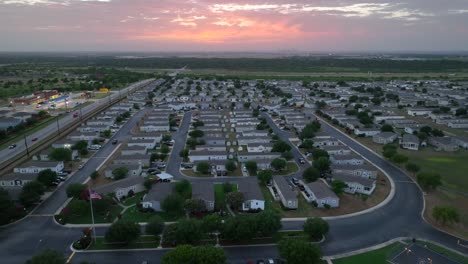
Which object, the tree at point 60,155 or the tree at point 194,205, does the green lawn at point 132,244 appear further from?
the tree at point 60,155

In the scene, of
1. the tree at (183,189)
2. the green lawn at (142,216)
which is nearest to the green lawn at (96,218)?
the green lawn at (142,216)

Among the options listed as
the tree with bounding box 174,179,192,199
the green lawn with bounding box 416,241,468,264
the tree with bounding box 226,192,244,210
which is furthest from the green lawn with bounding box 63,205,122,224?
the green lawn with bounding box 416,241,468,264

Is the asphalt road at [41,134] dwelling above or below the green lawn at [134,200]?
above

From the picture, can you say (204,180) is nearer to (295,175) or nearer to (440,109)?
(295,175)

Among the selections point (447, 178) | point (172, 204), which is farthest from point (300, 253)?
point (447, 178)

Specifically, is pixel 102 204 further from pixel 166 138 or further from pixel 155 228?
pixel 166 138

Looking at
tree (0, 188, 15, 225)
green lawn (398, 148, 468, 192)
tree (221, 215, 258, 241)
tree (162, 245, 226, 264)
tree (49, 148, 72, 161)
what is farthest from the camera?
tree (49, 148, 72, 161)

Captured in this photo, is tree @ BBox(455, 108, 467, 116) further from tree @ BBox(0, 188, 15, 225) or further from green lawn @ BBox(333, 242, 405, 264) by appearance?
tree @ BBox(0, 188, 15, 225)
